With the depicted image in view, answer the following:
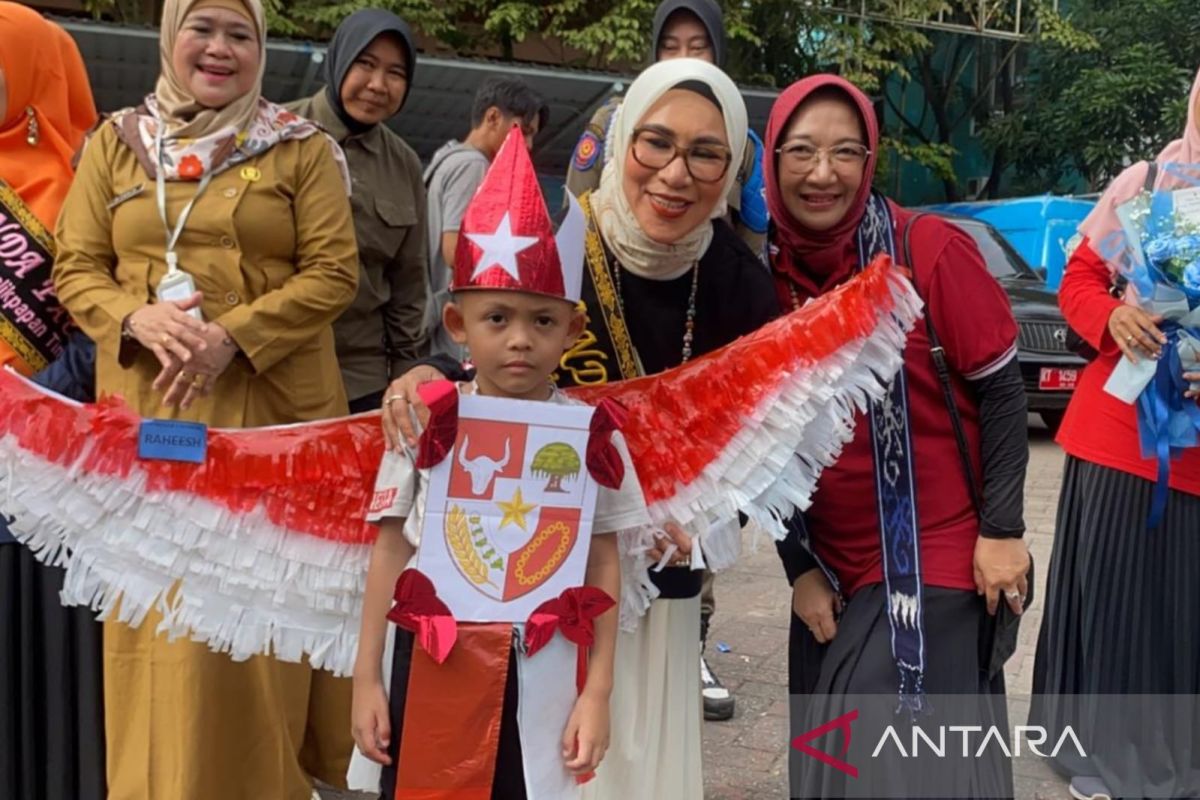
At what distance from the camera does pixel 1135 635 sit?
3.38m

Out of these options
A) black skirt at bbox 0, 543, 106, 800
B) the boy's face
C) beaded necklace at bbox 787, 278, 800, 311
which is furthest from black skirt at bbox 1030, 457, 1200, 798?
black skirt at bbox 0, 543, 106, 800

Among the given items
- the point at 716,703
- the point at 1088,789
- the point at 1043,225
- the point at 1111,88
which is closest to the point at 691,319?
the point at 716,703

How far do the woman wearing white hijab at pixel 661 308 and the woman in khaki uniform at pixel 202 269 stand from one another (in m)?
0.57

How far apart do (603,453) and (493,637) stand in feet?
1.27

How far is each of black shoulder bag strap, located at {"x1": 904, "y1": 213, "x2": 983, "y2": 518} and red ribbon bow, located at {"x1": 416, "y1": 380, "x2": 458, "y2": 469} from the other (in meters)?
0.98

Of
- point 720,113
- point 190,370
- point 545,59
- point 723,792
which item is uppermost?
point 545,59

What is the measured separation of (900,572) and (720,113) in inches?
39.6

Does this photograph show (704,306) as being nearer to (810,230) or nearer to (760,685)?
(810,230)

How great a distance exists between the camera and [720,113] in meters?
2.26

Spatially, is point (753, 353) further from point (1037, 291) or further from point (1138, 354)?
point (1037, 291)

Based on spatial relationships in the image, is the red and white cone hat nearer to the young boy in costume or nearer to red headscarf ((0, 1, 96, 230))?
the young boy in costume

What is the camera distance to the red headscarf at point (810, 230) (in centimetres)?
228

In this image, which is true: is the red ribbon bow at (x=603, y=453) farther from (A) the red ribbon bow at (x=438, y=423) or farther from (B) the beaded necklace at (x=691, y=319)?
(B) the beaded necklace at (x=691, y=319)

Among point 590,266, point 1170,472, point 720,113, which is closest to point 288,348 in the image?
point 590,266
